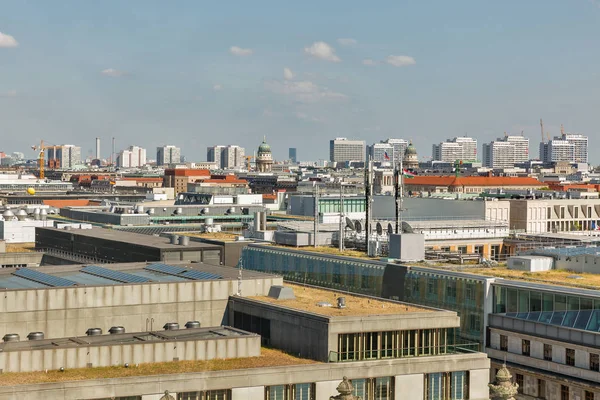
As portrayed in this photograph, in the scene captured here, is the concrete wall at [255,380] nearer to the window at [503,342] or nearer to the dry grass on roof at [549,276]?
the window at [503,342]

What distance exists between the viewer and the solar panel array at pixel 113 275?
7680cm

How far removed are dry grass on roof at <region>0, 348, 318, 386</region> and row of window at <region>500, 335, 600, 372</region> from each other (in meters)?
19.7

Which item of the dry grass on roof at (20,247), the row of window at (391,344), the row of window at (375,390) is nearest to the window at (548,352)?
the row of window at (375,390)

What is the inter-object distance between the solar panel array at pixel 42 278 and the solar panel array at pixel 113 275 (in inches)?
146

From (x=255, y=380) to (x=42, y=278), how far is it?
2399 cm

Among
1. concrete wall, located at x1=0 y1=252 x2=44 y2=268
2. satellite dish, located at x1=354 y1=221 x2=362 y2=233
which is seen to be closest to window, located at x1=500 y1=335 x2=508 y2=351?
satellite dish, located at x1=354 y1=221 x2=362 y2=233

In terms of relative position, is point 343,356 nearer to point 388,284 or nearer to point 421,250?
point 388,284

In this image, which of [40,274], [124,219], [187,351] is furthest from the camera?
[124,219]

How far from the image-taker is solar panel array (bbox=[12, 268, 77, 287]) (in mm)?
73719

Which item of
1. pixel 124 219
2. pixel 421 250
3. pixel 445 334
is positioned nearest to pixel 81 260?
pixel 124 219

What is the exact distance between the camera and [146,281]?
249ft

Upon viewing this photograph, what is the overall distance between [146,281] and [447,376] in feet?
73.9

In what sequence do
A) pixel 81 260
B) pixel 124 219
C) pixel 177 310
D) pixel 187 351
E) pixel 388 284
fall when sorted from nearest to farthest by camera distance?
1. pixel 187 351
2. pixel 177 310
3. pixel 388 284
4. pixel 81 260
5. pixel 124 219

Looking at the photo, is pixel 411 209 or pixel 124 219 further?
pixel 411 209
